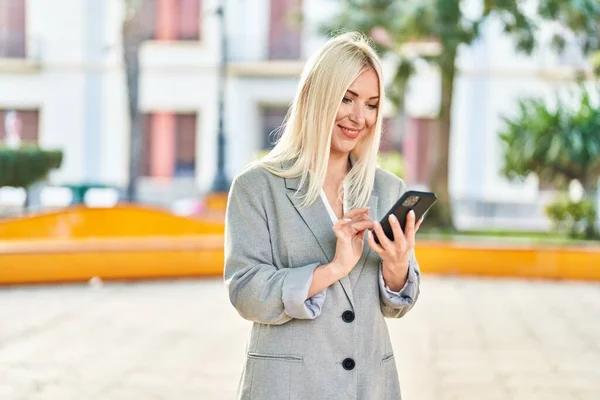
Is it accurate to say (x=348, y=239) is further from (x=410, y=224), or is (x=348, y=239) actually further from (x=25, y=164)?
(x=25, y=164)

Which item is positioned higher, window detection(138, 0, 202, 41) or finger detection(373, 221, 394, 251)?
window detection(138, 0, 202, 41)

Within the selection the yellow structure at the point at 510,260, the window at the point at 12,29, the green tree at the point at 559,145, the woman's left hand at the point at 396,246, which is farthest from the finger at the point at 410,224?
the window at the point at 12,29

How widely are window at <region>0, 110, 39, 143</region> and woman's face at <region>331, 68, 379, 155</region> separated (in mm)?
26112

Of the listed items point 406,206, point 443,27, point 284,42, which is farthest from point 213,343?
point 284,42

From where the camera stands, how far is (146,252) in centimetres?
1116

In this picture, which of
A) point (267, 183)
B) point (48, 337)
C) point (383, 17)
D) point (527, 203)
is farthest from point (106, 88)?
point (267, 183)

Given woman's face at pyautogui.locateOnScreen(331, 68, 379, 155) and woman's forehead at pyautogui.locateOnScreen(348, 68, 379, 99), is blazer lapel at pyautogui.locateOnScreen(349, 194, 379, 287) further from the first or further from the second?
woman's forehead at pyautogui.locateOnScreen(348, 68, 379, 99)

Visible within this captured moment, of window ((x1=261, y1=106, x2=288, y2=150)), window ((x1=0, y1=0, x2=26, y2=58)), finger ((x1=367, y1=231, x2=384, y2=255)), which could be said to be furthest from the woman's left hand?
window ((x1=0, y1=0, x2=26, y2=58))

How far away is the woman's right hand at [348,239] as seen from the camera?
2535 mm

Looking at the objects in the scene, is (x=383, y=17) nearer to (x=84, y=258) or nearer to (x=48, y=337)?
(x=84, y=258)

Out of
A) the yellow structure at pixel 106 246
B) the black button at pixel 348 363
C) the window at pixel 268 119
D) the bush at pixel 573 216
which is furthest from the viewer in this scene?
the window at pixel 268 119

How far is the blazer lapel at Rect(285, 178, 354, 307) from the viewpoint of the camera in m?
2.68

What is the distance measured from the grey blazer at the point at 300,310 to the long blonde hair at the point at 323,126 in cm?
5

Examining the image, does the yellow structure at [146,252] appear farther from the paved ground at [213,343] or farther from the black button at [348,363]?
the black button at [348,363]
